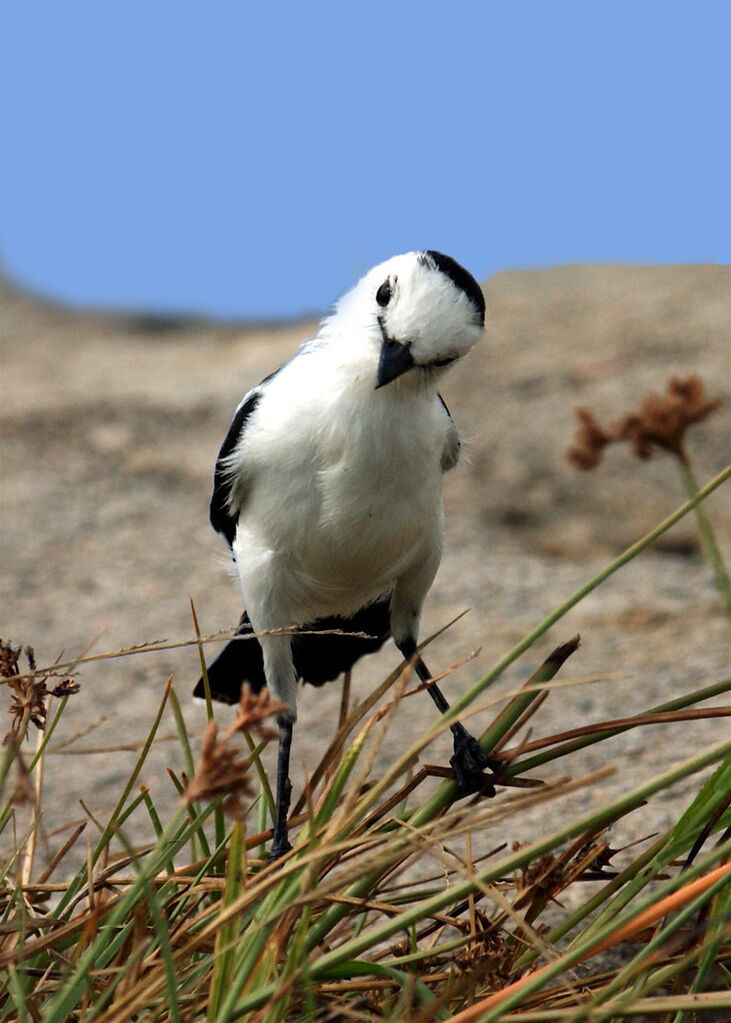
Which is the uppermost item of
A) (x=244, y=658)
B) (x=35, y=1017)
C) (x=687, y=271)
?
(x=687, y=271)

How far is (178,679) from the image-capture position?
6230mm

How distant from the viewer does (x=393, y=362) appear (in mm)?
2965

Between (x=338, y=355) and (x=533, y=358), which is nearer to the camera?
(x=338, y=355)

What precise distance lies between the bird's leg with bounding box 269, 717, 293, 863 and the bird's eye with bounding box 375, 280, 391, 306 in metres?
1.14

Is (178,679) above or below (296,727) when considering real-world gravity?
above

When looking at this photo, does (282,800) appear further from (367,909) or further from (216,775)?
(216,775)

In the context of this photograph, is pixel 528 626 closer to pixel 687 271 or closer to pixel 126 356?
pixel 687 271

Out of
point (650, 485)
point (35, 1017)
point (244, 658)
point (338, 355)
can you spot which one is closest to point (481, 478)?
point (650, 485)

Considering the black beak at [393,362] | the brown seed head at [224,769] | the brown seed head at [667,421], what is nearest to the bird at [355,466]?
the black beak at [393,362]

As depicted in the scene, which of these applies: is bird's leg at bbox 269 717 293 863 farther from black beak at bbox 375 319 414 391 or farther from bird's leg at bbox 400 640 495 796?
black beak at bbox 375 319 414 391

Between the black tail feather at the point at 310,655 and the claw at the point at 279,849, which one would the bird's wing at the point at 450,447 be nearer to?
the black tail feather at the point at 310,655

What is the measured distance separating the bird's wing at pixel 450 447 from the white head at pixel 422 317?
0.46 metres

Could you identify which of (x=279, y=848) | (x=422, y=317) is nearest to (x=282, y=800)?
(x=279, y=848)

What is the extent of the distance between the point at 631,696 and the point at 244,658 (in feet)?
6.64
